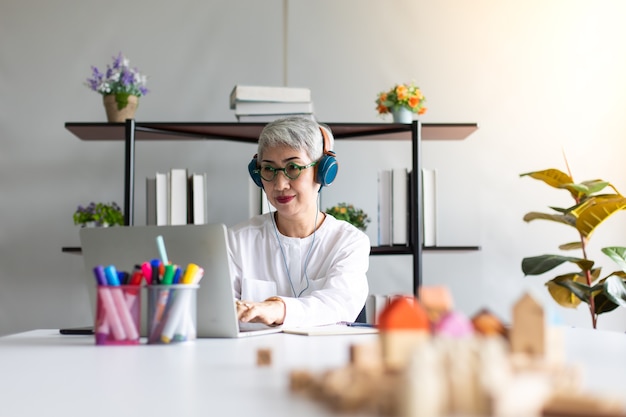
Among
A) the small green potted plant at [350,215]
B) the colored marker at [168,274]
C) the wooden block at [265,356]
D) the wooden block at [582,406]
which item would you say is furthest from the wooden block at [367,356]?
the small green potted plant at [350,215]

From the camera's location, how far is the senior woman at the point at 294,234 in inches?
88.2

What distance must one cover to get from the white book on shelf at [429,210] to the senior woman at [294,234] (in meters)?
0.73

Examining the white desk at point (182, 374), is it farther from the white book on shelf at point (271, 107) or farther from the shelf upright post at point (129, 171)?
the white book on shelf at point (271, 107)

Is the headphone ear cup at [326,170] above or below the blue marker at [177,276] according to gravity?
above

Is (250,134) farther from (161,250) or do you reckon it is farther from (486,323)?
(486,323)

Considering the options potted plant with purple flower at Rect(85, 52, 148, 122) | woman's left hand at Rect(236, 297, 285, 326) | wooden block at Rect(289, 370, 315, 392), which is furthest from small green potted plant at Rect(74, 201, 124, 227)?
wooden block at Rect(289, 370, 315, 392)

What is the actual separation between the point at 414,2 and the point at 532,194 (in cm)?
105

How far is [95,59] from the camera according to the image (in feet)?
11.3

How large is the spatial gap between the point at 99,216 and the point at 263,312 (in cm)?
158

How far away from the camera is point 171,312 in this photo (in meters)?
1.41

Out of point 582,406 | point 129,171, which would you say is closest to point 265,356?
point 582,406

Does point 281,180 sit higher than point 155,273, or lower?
higher

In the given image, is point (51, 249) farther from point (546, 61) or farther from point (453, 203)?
point (546, 61)

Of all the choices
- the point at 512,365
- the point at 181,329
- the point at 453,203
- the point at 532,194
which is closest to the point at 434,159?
the point at 453,203
